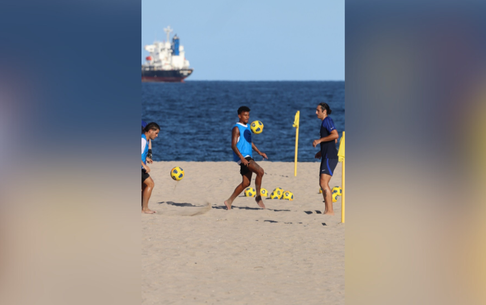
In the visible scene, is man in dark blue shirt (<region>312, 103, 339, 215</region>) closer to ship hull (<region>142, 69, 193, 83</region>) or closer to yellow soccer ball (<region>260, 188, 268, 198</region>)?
yellow soccer ball (<region>260, 188, 268, 198</region>)

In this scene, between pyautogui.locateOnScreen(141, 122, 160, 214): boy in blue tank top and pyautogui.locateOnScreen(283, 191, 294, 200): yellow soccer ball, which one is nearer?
pyautogui.locateOnScreen(141, 122, 160, 214): boy in blue tank top

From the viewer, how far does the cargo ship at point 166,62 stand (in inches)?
6191

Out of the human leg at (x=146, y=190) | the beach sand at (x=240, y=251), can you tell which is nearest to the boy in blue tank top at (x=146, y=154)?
the human leg at (x=146, y=190)

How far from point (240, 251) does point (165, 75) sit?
154m

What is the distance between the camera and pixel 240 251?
7777mm

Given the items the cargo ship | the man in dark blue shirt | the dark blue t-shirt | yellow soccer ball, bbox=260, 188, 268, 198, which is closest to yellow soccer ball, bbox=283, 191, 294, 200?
yellow soccer ball, bbox=260, 188, 268, 198

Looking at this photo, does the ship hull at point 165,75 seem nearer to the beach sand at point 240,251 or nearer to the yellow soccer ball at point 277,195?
the beach sand at point 240,251

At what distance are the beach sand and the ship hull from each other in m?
147

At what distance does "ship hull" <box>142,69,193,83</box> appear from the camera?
158 metres

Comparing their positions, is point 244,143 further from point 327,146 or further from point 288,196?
point 288,196
